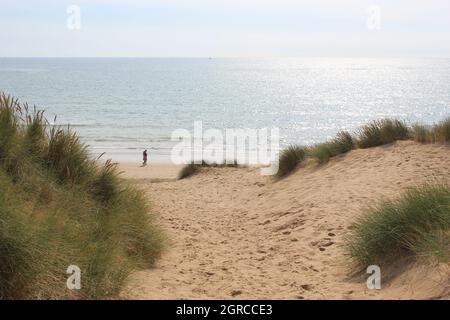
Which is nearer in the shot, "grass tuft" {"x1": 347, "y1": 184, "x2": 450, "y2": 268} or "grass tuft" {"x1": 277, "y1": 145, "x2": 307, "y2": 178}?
"grass tuft" {"x1": 347, "y1": 184, "x2": 450, "y2": 268}

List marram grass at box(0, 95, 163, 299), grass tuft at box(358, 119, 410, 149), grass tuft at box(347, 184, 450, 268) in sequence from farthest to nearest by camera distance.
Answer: grass tuft at box(358, 119, 410, 149)
grass tuft at box(347, 184, 450, 268)
marram grass at box(0, 95, 163, 299)

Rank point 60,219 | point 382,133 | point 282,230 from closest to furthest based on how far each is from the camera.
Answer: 1. point 60,219
2. point 282,230
3. point 382,133

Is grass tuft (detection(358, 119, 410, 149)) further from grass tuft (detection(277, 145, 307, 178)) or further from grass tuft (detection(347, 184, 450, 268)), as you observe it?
grass tuft (detection(347, 184, 450, 268))

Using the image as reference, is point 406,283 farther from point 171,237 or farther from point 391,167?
point 391,167

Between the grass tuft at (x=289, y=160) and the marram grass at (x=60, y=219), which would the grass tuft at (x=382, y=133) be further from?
the marram grass at (x=60, y=219)

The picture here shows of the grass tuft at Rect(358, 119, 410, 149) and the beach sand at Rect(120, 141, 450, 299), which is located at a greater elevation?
the grass tuft at Rect(358, 119, 410, 149)

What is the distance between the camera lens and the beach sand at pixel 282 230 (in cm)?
568

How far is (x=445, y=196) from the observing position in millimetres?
6180

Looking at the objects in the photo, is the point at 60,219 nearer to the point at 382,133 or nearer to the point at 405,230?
the point at 405,230

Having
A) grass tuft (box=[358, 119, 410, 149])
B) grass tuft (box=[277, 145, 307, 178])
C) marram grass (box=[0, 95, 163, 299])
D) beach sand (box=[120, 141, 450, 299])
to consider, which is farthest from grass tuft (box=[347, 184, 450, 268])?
grass tuft (box=[277, 145, 307, 178])

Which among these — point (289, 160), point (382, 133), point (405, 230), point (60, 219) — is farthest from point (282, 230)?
point (382, 133)

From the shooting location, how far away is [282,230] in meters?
9.26

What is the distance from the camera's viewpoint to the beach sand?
5.68 m

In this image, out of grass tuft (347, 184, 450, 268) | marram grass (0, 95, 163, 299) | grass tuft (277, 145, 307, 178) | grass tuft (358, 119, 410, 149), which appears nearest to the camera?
marram grass (0, 95, 163, 299)
